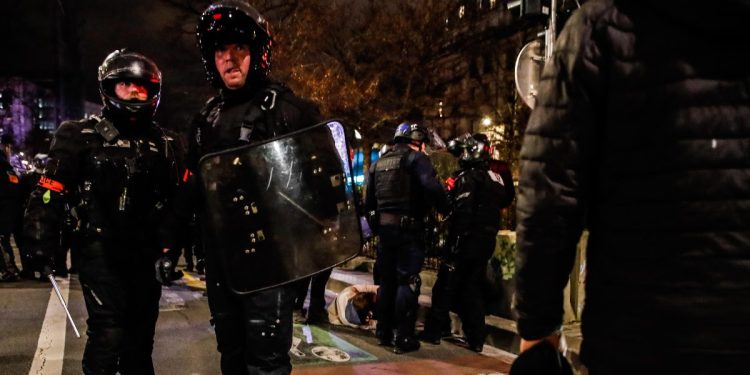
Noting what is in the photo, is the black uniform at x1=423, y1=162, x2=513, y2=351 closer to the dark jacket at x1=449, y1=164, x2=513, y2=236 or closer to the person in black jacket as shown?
the dark jacket at x1=449, y1=164, x2=513, y2=236

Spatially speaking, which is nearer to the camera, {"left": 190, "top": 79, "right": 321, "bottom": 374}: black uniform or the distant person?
{"left": 190, "top": 79, "right": 321, "bottom": 374}: black uniform

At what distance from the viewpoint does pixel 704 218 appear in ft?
4.30

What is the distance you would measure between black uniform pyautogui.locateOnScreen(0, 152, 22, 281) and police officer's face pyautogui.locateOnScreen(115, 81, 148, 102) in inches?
295

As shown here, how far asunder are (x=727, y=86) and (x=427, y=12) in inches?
810

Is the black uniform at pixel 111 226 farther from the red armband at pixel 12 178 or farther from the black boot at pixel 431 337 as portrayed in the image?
the red armband at pixel 12 178

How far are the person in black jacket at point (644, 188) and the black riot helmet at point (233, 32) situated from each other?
201 cm

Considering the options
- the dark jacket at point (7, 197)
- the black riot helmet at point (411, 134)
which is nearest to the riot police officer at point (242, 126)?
the black riot helmet at point (411, 134)

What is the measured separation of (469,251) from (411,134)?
52.6 inches

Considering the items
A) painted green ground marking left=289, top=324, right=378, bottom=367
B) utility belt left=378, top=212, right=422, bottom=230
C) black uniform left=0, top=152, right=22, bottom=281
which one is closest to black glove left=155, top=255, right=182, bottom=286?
painted green ground marking left=289, top=324, right=378, bottom=367

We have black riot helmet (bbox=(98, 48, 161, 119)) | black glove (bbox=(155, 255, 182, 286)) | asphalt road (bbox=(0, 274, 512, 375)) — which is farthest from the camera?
asphalt road (bbox=(0, 274, 512, 375))

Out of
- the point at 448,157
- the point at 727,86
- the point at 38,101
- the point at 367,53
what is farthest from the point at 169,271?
the point at 38,101

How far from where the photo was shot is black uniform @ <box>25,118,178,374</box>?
Result: 3686 millimetres

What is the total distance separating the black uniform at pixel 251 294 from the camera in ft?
9.43

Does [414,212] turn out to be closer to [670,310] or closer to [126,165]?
[126,165]
